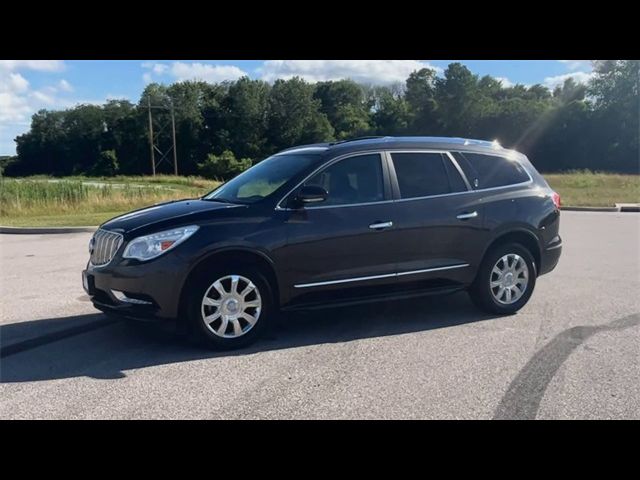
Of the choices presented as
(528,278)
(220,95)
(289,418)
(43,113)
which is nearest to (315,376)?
(289,418)

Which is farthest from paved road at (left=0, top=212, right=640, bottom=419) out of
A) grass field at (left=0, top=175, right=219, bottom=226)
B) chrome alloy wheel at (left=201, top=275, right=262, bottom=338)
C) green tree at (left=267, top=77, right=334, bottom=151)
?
green tree at (left=267, top=77, right=334, bottom=151)

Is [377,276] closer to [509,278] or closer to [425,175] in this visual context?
[425,175]

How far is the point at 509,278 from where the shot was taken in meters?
6.56

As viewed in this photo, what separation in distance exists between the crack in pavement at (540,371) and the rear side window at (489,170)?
1.79 meters

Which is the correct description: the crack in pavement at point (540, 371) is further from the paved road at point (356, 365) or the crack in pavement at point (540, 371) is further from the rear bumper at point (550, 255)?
the rear bumper at point (550, 255)

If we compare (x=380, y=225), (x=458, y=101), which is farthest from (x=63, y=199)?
(x=458, y=101)

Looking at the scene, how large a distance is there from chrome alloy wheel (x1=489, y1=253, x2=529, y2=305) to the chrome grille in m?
3.89

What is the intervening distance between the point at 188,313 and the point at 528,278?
3786mm

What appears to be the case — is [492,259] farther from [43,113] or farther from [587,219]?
[43,113]

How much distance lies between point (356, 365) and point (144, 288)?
192 cm

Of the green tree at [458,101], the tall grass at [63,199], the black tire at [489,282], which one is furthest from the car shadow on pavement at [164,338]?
the green tree at [458,101]

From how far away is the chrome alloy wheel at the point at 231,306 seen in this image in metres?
5.22

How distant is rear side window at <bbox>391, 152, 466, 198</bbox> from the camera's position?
6.14m

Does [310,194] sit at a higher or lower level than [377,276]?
higher
